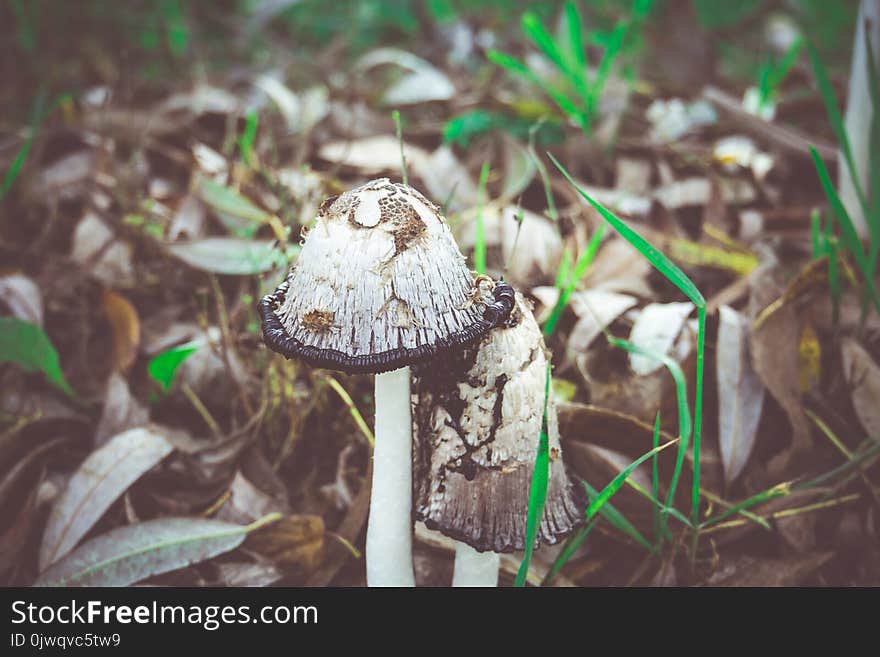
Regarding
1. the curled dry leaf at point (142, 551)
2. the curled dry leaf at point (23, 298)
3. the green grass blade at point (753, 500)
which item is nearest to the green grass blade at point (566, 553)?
the green grass blade at point (753, 500)

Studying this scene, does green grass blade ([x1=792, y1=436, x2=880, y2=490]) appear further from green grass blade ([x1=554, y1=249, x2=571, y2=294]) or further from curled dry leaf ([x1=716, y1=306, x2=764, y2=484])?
green grass blade ([x1=554, y1=249, x2=571, y2=294])

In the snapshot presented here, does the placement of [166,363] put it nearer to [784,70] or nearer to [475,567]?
[475,567]

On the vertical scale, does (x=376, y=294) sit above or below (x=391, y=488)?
above

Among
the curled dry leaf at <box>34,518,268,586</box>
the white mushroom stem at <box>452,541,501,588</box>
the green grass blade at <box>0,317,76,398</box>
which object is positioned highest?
the green grass blade at <box>0,317,76,398</box>

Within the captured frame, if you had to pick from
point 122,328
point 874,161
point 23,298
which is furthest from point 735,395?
point 23,298

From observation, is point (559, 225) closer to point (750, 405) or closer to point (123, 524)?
point (750, 405)

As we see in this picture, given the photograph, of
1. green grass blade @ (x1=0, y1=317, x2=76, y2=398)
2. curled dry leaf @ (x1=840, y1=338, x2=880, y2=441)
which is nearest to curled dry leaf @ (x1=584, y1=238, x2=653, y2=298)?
curled dry leaf @ (x1=840, y1=338, x2=880, y2=441)
